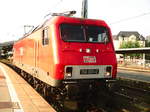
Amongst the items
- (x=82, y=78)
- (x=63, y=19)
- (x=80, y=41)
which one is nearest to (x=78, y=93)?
(x=82, y=78)

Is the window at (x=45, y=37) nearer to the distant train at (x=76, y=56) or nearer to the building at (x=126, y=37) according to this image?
the distant train at (x=76, y=56)

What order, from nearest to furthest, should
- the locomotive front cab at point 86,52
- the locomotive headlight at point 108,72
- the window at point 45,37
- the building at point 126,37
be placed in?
the locomotive front cab at point 86,52 < the locomotive headlight at point 108,72 < the window at point 45,37 < the building at point 126,37

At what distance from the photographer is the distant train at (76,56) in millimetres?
7957

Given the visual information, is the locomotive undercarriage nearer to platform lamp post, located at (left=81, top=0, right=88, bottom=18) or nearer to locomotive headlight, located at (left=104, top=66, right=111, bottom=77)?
locomotive headlight, located at (left=104, top=66, right=111, bottom=77)

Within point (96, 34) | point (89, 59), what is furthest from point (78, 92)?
point (96, 34)

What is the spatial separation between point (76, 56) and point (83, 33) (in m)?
1.02

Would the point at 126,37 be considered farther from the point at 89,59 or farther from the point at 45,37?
the point at 89,59

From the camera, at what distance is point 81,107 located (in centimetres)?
900

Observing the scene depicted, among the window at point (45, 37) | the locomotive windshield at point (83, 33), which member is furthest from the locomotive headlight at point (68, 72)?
the window at point (45, 37)

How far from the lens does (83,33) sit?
885 cm

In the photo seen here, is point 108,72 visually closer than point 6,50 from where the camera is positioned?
Yes

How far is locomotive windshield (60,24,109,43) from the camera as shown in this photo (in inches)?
339

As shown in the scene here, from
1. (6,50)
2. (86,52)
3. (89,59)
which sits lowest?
(89,59)

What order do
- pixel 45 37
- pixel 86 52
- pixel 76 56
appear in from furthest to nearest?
pixel 45 37 < pixel 86 52 < pixel 76 56
